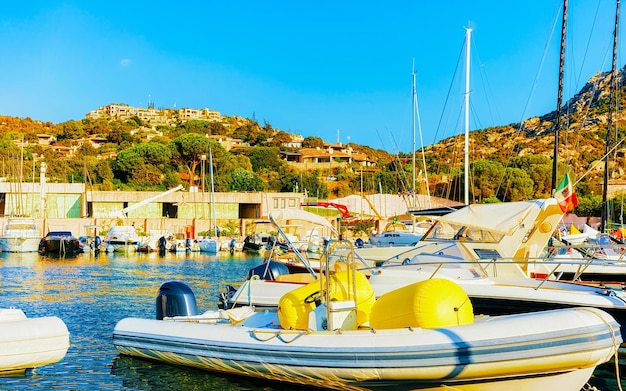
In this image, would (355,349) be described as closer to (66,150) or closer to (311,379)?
(311,379)

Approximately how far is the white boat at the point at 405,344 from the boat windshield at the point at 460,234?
5664mm

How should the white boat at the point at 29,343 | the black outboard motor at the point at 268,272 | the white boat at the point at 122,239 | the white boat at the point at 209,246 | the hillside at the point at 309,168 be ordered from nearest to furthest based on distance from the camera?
the white boat at the point at 29,343 < the black outboard motor at the point at 268,272 < the white boat at the point at 209,246 < the white boat at the point at 122,239 < the hillside at the point at 309,168

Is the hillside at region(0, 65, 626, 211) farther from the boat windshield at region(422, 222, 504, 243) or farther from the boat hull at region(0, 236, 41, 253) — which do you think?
the boat windshield at region(422, 222, 504, 243)

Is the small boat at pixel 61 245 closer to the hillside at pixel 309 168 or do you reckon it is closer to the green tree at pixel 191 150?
the hillside at pixel 309 168

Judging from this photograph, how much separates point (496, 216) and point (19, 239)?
43.1 m

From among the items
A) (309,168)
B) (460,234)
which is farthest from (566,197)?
(309,168)

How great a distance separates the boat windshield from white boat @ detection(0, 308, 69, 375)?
363 inches

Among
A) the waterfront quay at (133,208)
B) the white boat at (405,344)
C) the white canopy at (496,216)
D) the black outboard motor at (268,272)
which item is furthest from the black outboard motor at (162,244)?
the white boat at (405,344)

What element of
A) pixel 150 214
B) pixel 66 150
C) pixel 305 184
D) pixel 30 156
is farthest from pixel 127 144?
pixel 150 214

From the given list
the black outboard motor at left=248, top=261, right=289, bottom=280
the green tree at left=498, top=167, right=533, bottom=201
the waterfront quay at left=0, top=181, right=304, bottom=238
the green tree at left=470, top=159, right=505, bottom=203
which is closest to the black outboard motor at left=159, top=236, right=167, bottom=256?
the waterfront quay at left=0, top=181, right=304, bottom=238

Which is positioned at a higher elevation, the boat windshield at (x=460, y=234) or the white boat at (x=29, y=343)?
the boat windshield at (x=460, y=234)

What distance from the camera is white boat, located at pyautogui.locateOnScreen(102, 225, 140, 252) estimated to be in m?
52.9

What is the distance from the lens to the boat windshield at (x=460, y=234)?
1608 centimetres

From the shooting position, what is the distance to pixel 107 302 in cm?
2269
